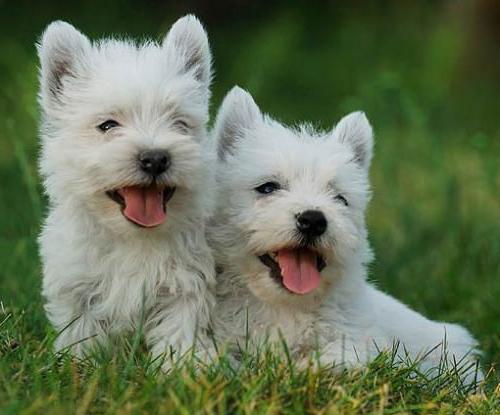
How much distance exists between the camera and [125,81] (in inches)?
213

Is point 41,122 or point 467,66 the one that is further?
point 467,66

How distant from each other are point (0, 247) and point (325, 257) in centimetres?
373

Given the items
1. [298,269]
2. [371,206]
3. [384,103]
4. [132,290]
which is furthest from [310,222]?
[371,206]

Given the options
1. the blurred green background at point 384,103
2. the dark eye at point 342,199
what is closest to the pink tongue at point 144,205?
the dark eye at point 342,199

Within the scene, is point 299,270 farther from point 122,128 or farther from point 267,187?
point 122,128

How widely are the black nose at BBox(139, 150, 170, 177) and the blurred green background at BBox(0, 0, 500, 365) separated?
1.68 metres

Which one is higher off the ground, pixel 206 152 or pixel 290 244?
pixel 206 152

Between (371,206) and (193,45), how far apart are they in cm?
584

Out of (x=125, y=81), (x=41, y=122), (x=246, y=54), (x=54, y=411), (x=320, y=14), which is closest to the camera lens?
(x=54, y=411)

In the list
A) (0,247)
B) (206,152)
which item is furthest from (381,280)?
(206,152)

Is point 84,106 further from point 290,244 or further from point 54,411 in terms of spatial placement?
point 54,411

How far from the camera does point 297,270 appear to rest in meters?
5.64

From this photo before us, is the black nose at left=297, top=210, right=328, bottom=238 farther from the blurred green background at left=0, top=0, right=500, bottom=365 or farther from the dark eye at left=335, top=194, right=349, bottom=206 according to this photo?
the blurred green background at left=0, top=0, right=500, bottom=365

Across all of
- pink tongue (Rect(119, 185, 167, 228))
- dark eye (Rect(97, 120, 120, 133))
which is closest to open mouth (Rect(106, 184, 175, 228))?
pink tongue (Rect(119, 185, 167, 228))
